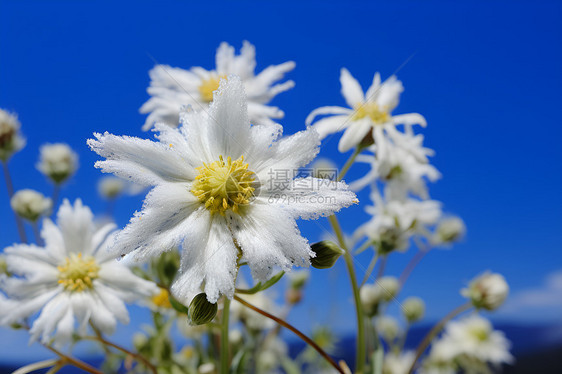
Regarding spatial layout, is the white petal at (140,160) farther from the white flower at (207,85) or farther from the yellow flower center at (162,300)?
the yellow flower center at (162,300)

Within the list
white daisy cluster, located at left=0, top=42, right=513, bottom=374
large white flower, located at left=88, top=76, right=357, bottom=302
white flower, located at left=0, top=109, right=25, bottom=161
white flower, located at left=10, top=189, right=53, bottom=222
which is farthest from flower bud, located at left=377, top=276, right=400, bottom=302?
white flower, located at left=0, top=109, right=25, bottom=161

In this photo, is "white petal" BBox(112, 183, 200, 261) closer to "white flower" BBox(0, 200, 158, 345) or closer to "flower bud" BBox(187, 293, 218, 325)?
"flower bud" BBox(187, 293, 218, 325)

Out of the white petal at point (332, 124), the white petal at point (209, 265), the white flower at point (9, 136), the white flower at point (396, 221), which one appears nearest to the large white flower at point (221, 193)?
the white petal at point (209, 265)

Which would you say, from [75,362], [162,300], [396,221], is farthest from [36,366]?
[396,221]

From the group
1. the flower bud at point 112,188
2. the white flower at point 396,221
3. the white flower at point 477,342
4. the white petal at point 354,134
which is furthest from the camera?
the flower bud at point 112,188

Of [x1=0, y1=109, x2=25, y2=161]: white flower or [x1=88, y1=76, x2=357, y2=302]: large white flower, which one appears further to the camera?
[x1=0, y1=109, x2=25, y2=161]: white flower

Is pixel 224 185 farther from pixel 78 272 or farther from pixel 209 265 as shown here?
pixel 78 272

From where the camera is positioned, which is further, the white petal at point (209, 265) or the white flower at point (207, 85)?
the white flower at point (207, 85)
